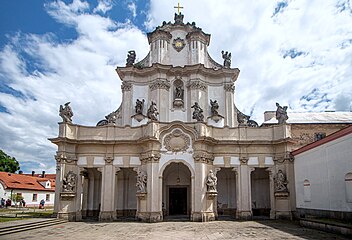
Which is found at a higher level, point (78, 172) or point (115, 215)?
point (78, 172)

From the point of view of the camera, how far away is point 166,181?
27000 millimetres

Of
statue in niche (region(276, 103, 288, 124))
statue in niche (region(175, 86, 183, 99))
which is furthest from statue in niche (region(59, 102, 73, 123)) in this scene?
statue in niche (region(276, 103, 288, 124))

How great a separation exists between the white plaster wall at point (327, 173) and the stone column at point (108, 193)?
43.9 ft

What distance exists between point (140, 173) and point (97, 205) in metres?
6.27

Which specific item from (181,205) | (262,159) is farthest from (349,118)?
(181,205)

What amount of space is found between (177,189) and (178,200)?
0.91 m

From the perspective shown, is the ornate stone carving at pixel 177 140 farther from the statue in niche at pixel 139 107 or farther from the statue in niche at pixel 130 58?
the statue in niche at pixel 130 58

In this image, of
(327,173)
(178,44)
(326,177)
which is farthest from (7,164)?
(327,173)

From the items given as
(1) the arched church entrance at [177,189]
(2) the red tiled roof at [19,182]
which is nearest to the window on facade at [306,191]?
(1) the arched church entrance at [177,189]

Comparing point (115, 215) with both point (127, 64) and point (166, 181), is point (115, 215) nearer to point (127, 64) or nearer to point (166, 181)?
point (166, 181)

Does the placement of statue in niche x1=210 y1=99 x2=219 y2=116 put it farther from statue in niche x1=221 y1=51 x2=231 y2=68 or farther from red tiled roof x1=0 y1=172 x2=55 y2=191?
red tiled roof x1=0 y1=172 x2=55 y2=191

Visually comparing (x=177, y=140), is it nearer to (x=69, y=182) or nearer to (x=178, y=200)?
(x=178, y=200)

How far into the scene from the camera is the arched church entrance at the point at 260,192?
2741cm

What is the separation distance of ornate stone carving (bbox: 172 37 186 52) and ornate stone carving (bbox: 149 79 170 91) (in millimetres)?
3840
